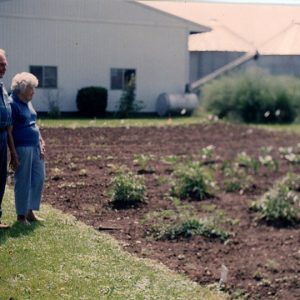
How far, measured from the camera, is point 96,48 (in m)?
27.0

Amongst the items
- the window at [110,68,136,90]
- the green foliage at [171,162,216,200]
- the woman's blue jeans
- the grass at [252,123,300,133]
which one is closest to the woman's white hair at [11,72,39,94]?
the woman's blue jeans

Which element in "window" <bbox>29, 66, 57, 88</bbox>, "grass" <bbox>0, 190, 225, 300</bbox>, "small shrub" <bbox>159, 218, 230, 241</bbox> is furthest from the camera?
"window" <bbox>29, 66, 57, 88</bbox>

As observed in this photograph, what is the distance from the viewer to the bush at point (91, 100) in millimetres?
26422

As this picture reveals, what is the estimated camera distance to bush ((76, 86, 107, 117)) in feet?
86.7

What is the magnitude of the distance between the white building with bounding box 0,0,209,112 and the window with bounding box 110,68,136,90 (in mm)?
33

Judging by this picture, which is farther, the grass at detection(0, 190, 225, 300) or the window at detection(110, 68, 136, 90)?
the window at detection(110, 68, 136, 90)

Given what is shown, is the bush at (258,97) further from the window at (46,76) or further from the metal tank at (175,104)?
the window at (46,76)

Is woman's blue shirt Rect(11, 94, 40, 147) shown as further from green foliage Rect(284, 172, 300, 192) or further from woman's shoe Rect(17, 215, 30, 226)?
green foliage Rect(284, 172, 300, 192)

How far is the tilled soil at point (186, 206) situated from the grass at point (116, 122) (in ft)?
10.2

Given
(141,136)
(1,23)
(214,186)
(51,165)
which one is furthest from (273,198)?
(1,23)

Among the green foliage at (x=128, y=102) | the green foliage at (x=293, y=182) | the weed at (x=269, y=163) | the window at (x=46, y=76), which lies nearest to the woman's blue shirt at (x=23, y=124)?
the green foliage at (x=293, y=182)

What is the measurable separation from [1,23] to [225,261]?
16.7 m

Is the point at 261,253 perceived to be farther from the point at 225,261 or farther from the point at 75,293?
the point at 75,293

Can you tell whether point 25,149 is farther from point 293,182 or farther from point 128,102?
point 128,102
